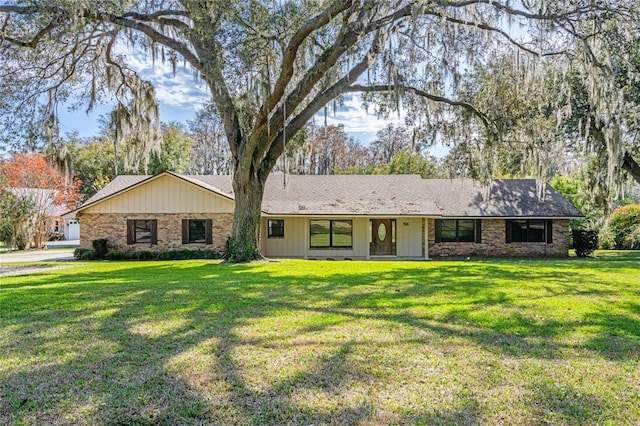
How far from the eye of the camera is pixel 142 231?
18141 millimetres

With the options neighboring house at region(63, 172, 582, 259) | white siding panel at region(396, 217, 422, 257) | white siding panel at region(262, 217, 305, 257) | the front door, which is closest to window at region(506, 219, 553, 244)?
neighboring house at region(63, 172, 582, 259)

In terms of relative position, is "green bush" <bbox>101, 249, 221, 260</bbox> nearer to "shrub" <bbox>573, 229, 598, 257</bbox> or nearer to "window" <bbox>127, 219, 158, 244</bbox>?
"window" <bbox>127, 219, 158, 244</bbox>

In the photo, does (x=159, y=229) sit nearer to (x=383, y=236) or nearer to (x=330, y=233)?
(x=330, y=233)

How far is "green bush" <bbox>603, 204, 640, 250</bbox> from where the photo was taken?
2225cm

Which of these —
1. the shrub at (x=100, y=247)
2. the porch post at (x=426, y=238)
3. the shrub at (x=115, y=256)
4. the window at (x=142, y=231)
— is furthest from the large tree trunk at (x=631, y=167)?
the shrub at (x=100, y=247)

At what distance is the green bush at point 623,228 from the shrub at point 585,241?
4.63 metres

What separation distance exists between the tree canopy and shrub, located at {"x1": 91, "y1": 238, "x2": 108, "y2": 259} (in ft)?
19.9

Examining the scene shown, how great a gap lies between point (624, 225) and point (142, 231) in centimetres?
2395

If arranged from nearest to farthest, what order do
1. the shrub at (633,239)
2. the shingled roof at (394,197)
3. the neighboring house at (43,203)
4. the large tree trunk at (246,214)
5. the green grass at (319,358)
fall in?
the green grass at (319,358)
the large tree trunk at (246,214)
the shingled roof at (394,197)
the shrub at (633,239)
the neighboring house at (43,203)

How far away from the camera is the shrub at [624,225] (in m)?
22.3

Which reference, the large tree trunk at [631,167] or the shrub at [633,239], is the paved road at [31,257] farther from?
the shrub at [633,239]

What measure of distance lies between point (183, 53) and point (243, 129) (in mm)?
2670

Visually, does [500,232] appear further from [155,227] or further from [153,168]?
[153,168]

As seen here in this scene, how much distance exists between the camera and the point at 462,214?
1878 centimetres
